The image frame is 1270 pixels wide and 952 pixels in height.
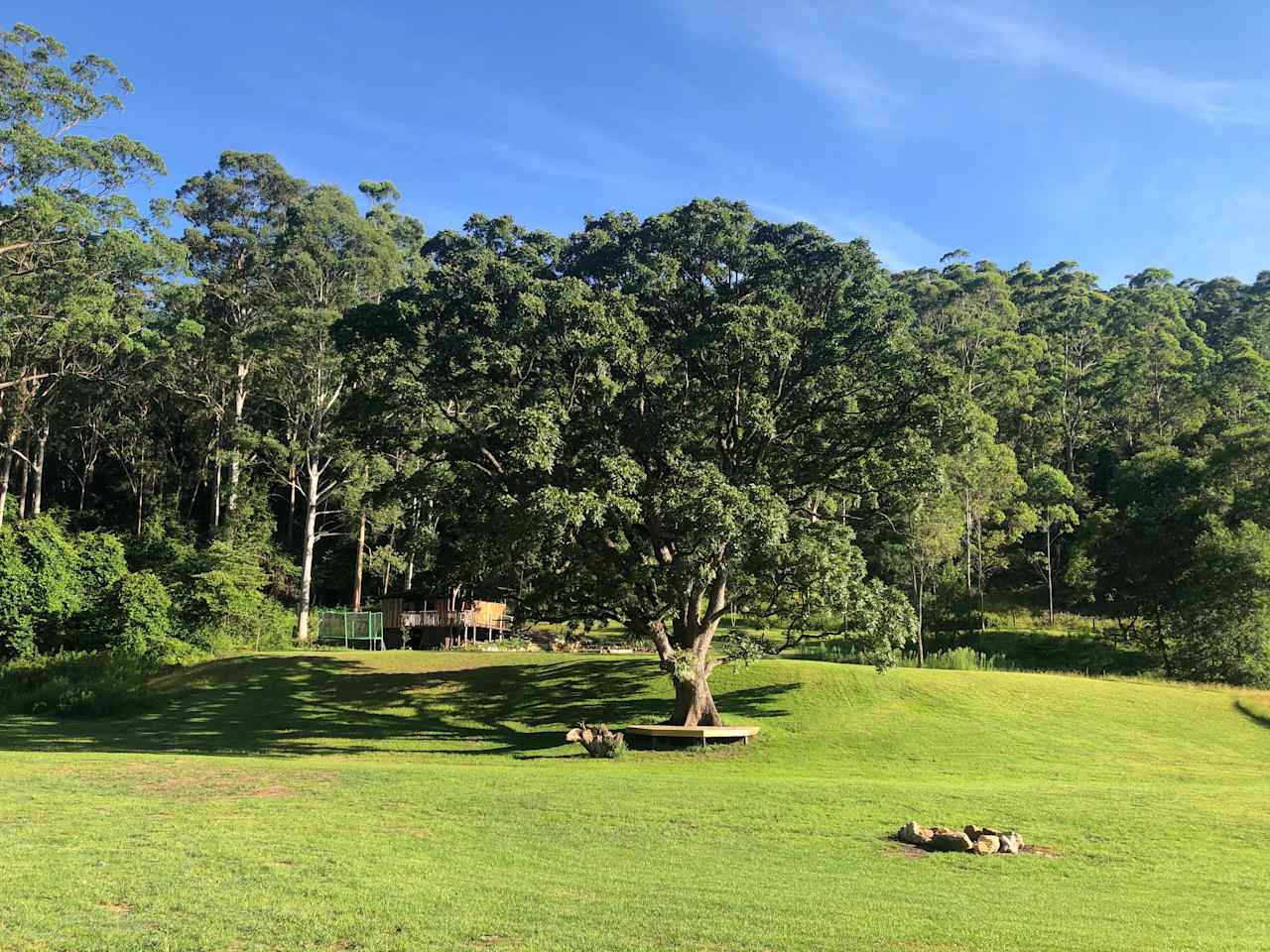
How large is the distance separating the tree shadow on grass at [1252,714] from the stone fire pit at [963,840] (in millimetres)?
19079

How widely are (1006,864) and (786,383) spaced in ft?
54.4

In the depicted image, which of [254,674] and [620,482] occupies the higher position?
[620,482]

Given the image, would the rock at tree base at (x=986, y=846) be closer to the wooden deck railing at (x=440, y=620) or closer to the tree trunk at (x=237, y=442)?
the wooden deck railing at (x=440, y=620)

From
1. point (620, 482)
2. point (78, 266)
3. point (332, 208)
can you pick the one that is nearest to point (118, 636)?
point (78, 266)

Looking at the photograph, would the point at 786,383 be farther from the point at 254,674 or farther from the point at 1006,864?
the point at 254,674

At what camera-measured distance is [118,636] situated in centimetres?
3694

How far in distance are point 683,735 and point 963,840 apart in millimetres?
12448

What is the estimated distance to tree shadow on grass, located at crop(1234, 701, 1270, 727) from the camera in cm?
2523

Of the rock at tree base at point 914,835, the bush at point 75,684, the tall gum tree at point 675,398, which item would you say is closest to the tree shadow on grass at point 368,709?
the bush at point 75,684

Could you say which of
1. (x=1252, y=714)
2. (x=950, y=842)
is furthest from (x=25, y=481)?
(x=1252, y=714)

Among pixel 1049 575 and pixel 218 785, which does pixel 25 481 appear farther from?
pixel 1049 575

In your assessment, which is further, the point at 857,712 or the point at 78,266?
the point at 78,266

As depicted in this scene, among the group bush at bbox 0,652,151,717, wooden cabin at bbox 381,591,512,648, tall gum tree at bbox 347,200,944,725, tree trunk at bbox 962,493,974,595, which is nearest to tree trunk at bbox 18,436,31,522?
bush at bbox 0,652,151,717

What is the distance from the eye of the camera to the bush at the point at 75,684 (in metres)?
30.8
